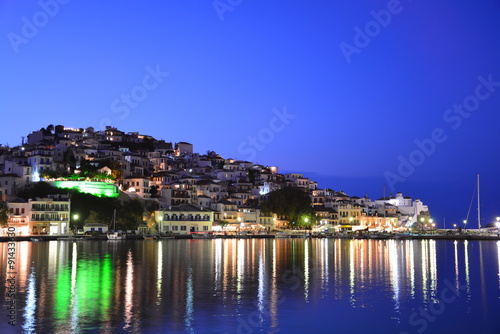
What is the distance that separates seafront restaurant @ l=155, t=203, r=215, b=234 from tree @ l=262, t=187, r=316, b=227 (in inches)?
401

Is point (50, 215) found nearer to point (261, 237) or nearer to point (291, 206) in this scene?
point (261, 237)

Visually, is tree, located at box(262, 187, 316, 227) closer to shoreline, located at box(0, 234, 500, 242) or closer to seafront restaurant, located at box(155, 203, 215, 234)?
shoreline, located at box(0, 234, 500, 242)

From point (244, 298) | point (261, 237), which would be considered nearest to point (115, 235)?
point (261, 237)

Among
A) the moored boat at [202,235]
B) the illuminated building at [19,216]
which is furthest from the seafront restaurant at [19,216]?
the moored boat at [202,235]

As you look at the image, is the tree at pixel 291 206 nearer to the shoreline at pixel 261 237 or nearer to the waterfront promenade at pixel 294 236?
the waterfront promenade at pixel 294 236

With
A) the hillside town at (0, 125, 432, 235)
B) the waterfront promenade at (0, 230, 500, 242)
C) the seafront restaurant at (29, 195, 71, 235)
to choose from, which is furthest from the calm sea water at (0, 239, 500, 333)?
the hillside town at (0, 125, 432, 235)

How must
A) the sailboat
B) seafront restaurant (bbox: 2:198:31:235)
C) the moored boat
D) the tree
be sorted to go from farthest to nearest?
the tree
the moored boat
the sailboat
seafront restaurant (bbox: 2:198:31:235)

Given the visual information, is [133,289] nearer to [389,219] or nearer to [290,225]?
[290,225]

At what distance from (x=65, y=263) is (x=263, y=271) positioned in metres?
11.4

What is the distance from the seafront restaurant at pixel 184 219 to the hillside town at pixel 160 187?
0.13 m

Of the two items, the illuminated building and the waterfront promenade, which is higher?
the illuminated building

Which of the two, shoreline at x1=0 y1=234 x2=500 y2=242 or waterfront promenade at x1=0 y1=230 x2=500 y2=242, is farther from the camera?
waterfront promenade at x1=0 y1=230 x2=500 y2=242

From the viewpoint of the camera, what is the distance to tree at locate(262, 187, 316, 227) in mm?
81812

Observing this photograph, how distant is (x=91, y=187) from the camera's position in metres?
68.4
